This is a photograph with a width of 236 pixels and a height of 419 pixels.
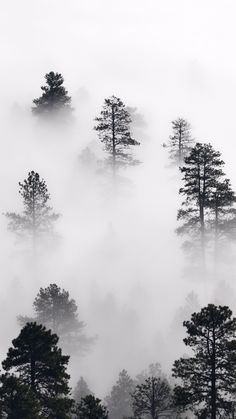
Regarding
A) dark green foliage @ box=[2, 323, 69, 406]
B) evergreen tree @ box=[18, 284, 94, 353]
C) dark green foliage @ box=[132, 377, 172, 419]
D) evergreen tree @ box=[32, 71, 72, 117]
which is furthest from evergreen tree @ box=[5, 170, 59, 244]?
dark green foliage @ box=[2, 323, 69, 406]

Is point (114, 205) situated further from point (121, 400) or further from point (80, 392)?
point (121, 400)

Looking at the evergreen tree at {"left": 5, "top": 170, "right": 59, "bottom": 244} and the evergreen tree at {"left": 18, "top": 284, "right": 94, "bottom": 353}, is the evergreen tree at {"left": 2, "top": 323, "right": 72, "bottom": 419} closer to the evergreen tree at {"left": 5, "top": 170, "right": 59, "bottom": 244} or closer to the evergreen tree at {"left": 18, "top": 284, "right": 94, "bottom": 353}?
the evergreen tree at {"left": 18, "top": 284, "right": 94, "bottom": 353}

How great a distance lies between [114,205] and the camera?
62.7m

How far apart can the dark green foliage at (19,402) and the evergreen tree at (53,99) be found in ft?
174

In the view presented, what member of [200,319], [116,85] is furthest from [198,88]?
[200,319]

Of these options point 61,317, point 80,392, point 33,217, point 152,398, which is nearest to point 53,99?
point 33,217

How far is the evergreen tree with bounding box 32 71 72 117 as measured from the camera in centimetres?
7075

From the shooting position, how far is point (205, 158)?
137 feet

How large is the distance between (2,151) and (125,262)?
1167 inches

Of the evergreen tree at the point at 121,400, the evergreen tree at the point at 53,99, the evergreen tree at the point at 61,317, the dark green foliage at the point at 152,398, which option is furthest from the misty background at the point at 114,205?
the dark green foliage at the point at 152,398

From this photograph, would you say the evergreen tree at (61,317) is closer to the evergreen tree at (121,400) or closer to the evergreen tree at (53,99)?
the evergreen tree at (121,400)

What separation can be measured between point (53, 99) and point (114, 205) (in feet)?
63.1

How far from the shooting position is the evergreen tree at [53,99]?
7075cm

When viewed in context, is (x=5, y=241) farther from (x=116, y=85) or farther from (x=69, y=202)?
(x=116, y=85)
